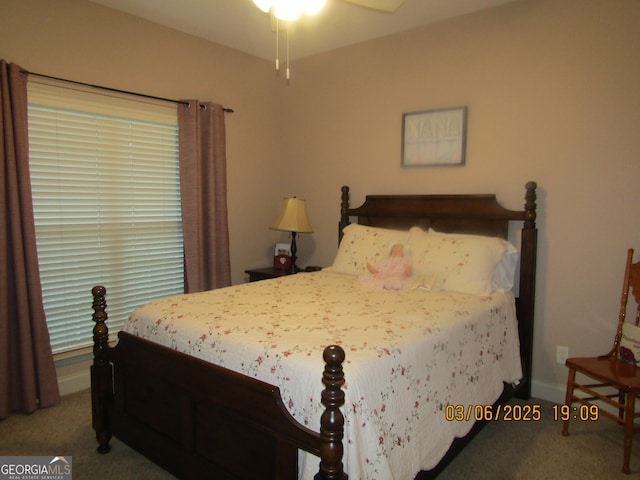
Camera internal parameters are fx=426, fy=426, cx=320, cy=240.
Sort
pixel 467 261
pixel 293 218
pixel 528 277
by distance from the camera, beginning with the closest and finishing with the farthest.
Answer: pixel 467 261, pixel 528 277, pixel 293 218

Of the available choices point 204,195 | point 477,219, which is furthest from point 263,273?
point 477,219

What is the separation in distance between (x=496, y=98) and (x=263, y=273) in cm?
219

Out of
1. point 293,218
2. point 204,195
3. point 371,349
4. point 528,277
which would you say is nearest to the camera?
point 371,349

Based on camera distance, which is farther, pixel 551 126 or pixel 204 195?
pixel 204 195

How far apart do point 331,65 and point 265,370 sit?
2888mm

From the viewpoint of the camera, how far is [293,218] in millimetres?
3514

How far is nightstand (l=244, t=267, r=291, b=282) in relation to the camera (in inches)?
140

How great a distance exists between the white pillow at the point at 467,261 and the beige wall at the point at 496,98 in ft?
0.97

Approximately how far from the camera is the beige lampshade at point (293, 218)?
3504 mm

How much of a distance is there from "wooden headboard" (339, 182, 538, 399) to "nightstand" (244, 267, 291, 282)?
0.80 meters

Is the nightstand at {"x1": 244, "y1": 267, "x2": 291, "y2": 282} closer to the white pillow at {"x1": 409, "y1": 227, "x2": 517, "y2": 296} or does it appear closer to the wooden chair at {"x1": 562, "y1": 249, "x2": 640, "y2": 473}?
the white pillow at {"x1": 409, "y1": 227, "x2": 517, "y2": 296}
